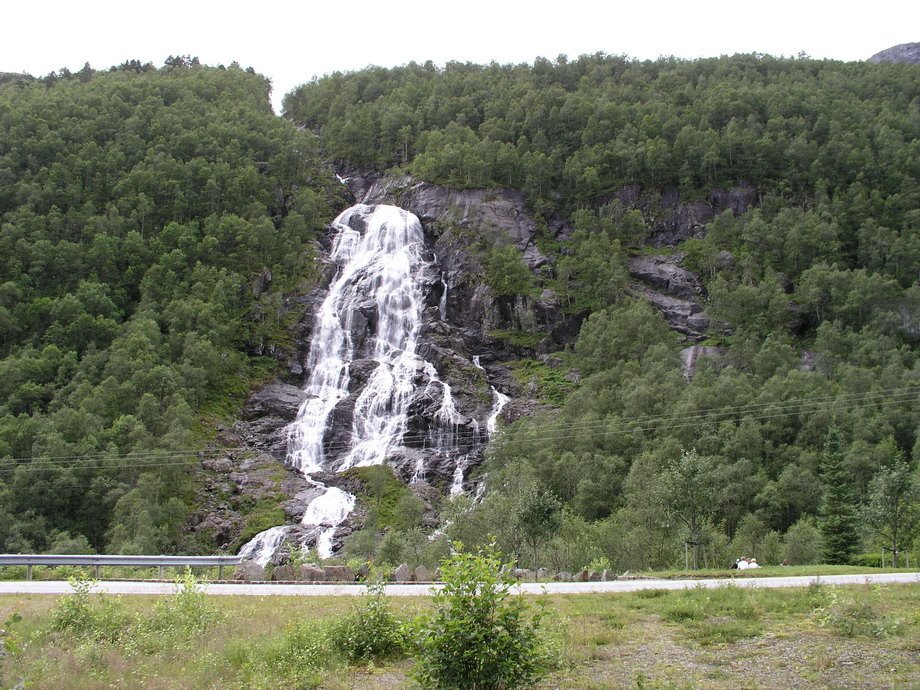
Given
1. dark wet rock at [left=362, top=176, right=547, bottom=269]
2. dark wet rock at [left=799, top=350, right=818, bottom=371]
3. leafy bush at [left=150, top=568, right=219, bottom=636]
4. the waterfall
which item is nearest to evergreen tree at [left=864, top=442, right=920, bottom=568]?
leafy bush at [left=150, top=568, right=219, bottom=636]

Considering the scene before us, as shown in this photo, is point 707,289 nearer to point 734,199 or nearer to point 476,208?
point 734,199

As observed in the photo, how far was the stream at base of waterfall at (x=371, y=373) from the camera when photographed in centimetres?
6569

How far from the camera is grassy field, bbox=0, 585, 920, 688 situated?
12.5 m

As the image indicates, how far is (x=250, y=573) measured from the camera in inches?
985

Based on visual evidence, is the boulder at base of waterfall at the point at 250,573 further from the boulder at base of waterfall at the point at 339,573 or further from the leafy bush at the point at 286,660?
the leafy bush at the point at 286,660

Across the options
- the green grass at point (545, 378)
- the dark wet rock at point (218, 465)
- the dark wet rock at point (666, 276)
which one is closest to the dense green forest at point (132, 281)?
the dark wet rock at point (218, 465)

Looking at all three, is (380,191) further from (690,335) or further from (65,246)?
(690,335)

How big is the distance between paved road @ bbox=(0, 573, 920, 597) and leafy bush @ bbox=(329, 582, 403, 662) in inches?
197

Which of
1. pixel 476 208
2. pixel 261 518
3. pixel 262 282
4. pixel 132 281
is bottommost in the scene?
pixel 261 518

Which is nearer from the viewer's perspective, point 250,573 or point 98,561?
point 250,573

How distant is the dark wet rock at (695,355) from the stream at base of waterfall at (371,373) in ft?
62.6

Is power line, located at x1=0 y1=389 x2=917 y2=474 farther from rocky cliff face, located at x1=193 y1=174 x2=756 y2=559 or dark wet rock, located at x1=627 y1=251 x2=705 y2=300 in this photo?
dark wet rock, located at x1=627 y1=251 x2=705 y2=300

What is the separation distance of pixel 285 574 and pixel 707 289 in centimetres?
8407

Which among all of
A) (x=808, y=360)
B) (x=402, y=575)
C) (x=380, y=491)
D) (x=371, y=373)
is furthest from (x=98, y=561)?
(x=808, y=360)
